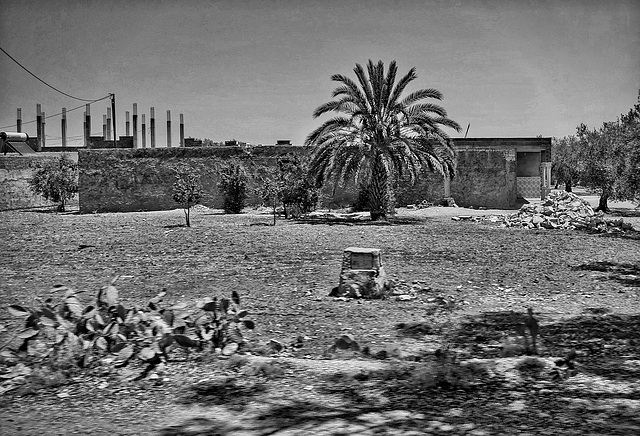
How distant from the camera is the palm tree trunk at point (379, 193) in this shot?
22.8m

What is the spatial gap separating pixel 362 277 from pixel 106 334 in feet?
14.1

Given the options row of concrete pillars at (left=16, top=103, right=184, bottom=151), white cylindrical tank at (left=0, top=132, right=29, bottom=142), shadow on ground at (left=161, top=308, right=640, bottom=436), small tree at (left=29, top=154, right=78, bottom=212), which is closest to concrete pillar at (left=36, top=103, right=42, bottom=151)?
row of concrete pillars at (left=16, top=103, right=184, bottom=151)

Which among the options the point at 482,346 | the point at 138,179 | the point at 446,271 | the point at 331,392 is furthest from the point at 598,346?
the point at 138,179

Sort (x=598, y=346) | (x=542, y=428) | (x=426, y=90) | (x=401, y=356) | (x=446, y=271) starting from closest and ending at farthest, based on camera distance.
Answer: (x=542, y=428)
(x=401, y=356)
(x=598, y=346)
(x=446, y=271)
(x=426, y=90)

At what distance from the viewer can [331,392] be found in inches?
174

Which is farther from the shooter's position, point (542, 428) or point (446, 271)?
point (446, 271)

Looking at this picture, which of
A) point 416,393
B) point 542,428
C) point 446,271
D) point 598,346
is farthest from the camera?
point 446,271

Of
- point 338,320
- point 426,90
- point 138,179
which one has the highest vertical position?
point 426,90

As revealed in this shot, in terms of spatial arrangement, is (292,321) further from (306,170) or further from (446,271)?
(306,170)

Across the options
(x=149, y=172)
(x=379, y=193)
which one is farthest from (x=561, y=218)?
(x=149, y=172)

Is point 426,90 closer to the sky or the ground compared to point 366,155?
closer to the sky

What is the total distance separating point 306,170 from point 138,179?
9.29 metres

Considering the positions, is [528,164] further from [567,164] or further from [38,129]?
[38,129]

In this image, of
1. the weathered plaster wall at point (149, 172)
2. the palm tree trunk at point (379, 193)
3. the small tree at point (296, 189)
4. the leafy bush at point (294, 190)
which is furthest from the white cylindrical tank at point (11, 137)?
the palm tree trunk at point (379, 193)
